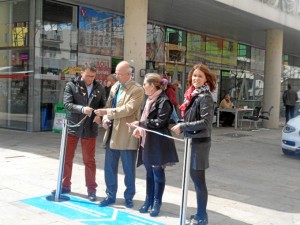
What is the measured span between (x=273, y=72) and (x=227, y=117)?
8.80ft

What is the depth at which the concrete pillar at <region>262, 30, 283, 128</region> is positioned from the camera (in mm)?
17719

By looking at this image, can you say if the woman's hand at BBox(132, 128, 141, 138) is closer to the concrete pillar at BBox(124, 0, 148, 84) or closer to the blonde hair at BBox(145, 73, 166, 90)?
the blonde hair at BBox(145, 73, 166, 90)

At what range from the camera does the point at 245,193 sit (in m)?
6.50

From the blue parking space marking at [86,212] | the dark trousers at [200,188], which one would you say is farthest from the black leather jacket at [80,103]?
the dark trousers at [200,188]

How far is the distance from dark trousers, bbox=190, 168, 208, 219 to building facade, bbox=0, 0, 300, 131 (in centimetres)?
506

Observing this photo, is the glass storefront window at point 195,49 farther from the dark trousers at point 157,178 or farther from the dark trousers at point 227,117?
the dark trousers at point 157,178

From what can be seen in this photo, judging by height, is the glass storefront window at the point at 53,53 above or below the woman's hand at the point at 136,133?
above

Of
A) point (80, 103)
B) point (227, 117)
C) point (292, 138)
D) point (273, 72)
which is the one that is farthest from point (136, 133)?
point (273, 72)

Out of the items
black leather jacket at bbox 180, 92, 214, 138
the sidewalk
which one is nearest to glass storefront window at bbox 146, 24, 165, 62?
the sidewalk

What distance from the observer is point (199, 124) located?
4504 millimetres

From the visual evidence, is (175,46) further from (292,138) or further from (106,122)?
(106,122)

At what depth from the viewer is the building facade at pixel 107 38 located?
12742 mm

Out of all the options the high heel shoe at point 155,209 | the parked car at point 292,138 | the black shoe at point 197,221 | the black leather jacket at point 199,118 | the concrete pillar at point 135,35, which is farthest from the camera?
the concrete pillar at point 135,35

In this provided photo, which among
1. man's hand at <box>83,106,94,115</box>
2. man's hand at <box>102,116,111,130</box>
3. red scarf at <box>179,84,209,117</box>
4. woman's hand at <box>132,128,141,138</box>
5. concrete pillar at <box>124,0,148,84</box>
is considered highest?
concrete pillar at <box>124,0,148,84</box>
